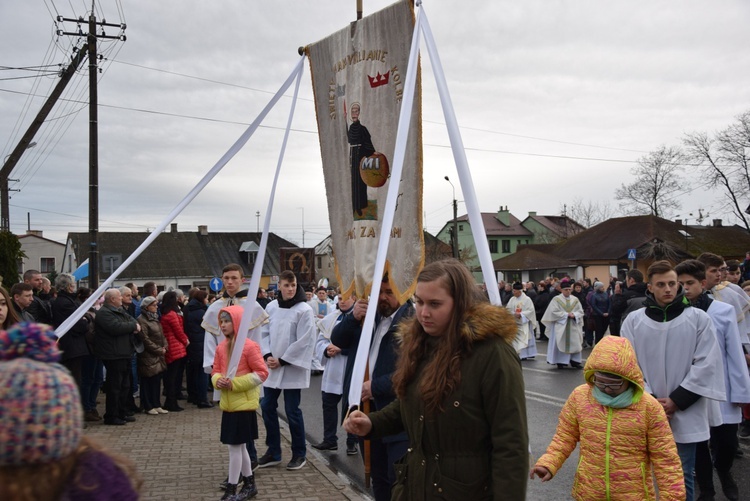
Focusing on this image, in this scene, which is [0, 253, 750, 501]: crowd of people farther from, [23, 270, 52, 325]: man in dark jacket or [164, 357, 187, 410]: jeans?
[164, 357, 187, 410]: jeans

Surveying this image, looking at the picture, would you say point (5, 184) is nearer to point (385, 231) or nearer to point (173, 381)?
point (173, 381)

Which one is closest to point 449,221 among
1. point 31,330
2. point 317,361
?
point 317,361

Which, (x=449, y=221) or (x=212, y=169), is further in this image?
(x=449, y=221)

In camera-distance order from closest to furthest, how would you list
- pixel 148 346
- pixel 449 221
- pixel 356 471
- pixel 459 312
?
1. pixel 459 312
2. pixel 356 471
3. pixel 148 346
4. pixel 449 221

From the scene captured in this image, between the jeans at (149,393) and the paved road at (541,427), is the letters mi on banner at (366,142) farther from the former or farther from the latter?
the jeans at (149,393)

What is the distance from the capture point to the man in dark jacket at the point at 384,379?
427cm

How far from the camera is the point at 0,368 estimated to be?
1712 millimetres

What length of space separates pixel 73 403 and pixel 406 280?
10.3ft

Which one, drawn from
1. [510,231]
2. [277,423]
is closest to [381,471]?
[277,423]

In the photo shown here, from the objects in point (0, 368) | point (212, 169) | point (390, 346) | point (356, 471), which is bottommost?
point (356, 471)

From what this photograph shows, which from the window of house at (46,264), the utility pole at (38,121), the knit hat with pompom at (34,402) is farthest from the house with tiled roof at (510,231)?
the knit hat with pompom at (34,402)

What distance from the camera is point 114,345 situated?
962cm

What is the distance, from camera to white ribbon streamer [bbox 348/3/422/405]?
3.60m

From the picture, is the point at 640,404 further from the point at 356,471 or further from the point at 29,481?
the point at 356,471
